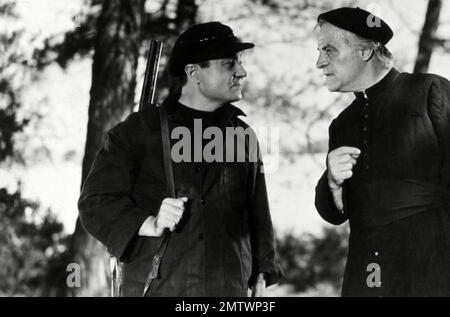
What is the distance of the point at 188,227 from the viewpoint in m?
2.93

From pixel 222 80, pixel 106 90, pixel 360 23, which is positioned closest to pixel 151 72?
pixel 222 80

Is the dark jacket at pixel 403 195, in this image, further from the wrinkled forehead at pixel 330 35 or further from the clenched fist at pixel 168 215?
the clenched fist at pixel 168 215

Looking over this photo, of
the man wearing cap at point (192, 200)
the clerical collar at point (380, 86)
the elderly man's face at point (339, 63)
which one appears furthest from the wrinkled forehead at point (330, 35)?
the man wearing cap at point (192, 200)

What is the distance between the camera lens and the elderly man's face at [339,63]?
306 cm

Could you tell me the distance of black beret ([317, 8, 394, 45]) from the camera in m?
3.06

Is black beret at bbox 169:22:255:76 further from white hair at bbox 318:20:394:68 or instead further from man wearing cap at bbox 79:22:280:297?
white hair at bbox 318:20:394:68

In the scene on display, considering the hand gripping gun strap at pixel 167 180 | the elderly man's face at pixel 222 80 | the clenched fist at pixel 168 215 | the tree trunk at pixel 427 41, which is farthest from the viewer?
the tree trunk at pixel 427 41

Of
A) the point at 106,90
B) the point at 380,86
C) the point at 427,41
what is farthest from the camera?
the point at 106,90

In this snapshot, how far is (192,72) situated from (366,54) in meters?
0.73

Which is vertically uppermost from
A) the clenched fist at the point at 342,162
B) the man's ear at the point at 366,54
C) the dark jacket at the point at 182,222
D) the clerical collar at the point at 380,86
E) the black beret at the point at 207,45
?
the black beret at the point at 207,45

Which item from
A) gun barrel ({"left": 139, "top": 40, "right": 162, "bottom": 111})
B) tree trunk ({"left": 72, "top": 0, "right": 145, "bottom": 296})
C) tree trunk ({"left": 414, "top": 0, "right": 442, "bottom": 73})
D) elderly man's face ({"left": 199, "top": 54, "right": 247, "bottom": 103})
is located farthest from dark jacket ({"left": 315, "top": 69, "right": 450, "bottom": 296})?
tree trunk ({"left": 72, "top": 0, "right": 145, "bottom": 296})

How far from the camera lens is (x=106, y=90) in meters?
5.31

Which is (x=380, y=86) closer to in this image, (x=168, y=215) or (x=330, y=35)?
(x=330, y=35)

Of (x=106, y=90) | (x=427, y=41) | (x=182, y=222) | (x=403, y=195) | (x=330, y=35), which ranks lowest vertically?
(x=182, y=222)
